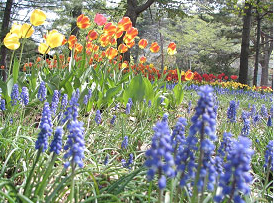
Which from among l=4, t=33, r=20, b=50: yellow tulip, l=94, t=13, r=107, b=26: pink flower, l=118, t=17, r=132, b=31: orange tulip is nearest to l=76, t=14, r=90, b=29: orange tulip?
l=94, t=13, r=107, b=26: pink flower

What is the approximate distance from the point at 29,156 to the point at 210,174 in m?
1.15

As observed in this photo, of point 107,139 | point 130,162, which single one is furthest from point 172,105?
point 130,162

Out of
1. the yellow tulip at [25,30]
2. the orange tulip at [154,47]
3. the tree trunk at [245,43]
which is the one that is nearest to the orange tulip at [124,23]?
the orange tulip at [154,47]

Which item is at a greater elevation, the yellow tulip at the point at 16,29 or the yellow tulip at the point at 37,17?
the yellow tulip at the point at 37,17

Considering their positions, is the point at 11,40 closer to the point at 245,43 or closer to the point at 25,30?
the point at 25,30

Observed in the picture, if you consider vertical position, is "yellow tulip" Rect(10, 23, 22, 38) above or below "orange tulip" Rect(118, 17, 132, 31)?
below

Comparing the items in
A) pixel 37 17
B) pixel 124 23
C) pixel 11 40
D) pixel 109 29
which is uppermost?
pixel 124 23

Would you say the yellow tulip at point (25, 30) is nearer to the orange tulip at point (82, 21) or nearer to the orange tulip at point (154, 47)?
the orange tulip at point (82, 21)

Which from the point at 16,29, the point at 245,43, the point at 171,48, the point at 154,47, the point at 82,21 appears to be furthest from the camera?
the point at 245,43

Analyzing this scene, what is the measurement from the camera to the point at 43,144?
1.09m

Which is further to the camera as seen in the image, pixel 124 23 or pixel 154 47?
pixel 154 47

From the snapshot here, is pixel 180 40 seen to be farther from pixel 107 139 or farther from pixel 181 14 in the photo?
pixel 107 139

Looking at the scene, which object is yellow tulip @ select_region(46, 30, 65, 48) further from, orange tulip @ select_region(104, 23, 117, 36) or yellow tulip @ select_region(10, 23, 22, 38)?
orange tulip @ select_region(104, 23, 117, 36)

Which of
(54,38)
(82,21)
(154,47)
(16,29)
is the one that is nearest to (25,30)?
(16,29)
